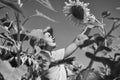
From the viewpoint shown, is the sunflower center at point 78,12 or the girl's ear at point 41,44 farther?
the sunflower center at point 78,12

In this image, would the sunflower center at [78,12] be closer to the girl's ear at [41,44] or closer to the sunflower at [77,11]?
the sunflower at [77,11]

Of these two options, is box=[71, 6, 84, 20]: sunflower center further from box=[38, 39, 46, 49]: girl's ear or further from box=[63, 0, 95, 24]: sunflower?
box=[38, 39, 46, 49]: girl's ear

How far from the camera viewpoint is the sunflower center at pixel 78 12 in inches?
46.4

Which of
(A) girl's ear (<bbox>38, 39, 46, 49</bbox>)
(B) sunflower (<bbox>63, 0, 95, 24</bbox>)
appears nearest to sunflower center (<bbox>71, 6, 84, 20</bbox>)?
(B) sunflower (<bbox>63, 0, 95, 24</bbox>)

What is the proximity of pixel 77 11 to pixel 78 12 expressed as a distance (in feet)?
0.28

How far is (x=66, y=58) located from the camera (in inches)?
29.1

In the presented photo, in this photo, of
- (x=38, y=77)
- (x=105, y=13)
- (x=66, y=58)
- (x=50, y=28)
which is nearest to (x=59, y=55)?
(x=66, y=58)

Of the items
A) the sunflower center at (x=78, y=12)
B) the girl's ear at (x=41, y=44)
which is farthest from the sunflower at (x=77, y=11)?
the girl's ear at (x=41, y=44)

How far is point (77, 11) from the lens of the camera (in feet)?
4.44

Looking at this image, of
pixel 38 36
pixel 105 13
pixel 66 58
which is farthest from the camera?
pixel 105 13

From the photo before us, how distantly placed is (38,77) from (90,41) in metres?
0.23

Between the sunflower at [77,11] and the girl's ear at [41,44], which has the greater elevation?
the sunflower at [77,11]

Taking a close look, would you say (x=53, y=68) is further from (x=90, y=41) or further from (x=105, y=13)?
(x=105, y=13)

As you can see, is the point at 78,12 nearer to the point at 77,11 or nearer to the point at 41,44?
the point at 77,11
